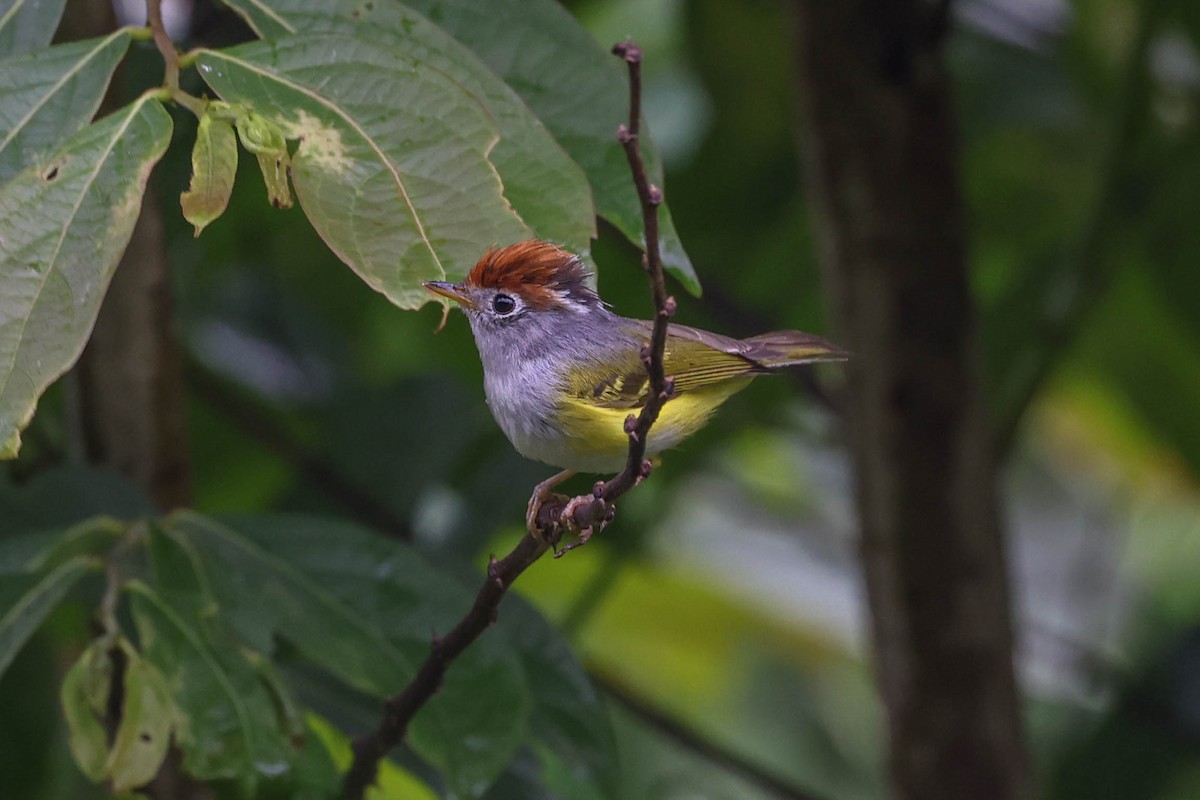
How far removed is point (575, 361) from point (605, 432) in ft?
0.81

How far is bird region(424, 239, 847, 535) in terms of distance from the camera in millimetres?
1741

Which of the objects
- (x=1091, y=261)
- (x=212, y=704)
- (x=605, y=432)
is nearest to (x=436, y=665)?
(x=212, y=704)

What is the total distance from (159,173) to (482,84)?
2.75ft

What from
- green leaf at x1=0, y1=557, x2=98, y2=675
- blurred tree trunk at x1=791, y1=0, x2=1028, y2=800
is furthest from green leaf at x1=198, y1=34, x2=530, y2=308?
blurred tree trunk at x1=791, y1=0, x2=1028, y2=800

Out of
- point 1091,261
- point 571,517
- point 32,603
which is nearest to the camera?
point 571,517

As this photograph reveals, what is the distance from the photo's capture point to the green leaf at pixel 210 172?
114 cm

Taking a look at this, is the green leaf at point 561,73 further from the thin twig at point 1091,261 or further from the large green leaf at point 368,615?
the thin twig at point 1091,261

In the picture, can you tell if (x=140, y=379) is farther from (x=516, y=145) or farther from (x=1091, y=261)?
(x=1091, y=261)

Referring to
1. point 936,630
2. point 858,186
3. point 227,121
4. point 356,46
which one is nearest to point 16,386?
point 227,121

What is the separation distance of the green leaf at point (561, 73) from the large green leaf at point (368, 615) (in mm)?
585

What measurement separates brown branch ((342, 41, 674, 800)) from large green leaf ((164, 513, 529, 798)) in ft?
0.40

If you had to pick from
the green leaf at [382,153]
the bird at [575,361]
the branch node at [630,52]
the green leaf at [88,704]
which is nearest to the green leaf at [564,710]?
the bird at [575,361]

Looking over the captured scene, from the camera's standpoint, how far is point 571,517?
1376 mm

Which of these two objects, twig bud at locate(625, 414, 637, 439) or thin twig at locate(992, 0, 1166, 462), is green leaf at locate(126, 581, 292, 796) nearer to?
twig bud at locate(625, 414, 637, 439)
